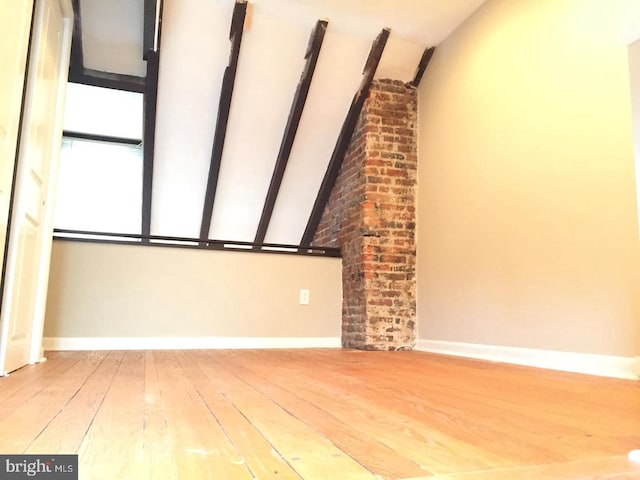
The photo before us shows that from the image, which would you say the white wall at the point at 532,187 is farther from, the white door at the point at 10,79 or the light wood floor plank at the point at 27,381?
the white door at the point at 10,79

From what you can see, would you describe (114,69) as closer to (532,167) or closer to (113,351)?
(113,351)

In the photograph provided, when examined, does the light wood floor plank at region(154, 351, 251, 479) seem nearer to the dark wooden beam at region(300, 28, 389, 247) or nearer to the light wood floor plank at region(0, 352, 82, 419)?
the light wood floor plank at region(0, 352, 82, 419)

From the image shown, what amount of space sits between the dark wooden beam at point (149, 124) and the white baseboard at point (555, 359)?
2758 mm

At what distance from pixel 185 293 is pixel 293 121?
158 cm

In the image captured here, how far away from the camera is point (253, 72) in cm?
373

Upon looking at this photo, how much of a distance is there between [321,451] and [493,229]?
90.9 inches

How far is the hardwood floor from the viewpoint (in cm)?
88

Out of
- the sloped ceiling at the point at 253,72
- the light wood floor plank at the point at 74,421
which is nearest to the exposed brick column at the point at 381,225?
the sloped ceiling at the point at 253,72

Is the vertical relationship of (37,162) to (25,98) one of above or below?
below

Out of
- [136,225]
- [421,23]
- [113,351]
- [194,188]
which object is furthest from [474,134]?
[136,225]

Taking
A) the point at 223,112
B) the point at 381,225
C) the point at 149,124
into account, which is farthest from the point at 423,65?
the point at 149,124

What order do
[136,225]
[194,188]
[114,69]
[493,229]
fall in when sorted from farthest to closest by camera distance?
[136,225] < [194,188] < [114,69] < [493,229]

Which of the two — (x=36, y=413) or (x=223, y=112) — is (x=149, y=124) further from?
(x=36, y=413)

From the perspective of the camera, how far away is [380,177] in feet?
12.5
